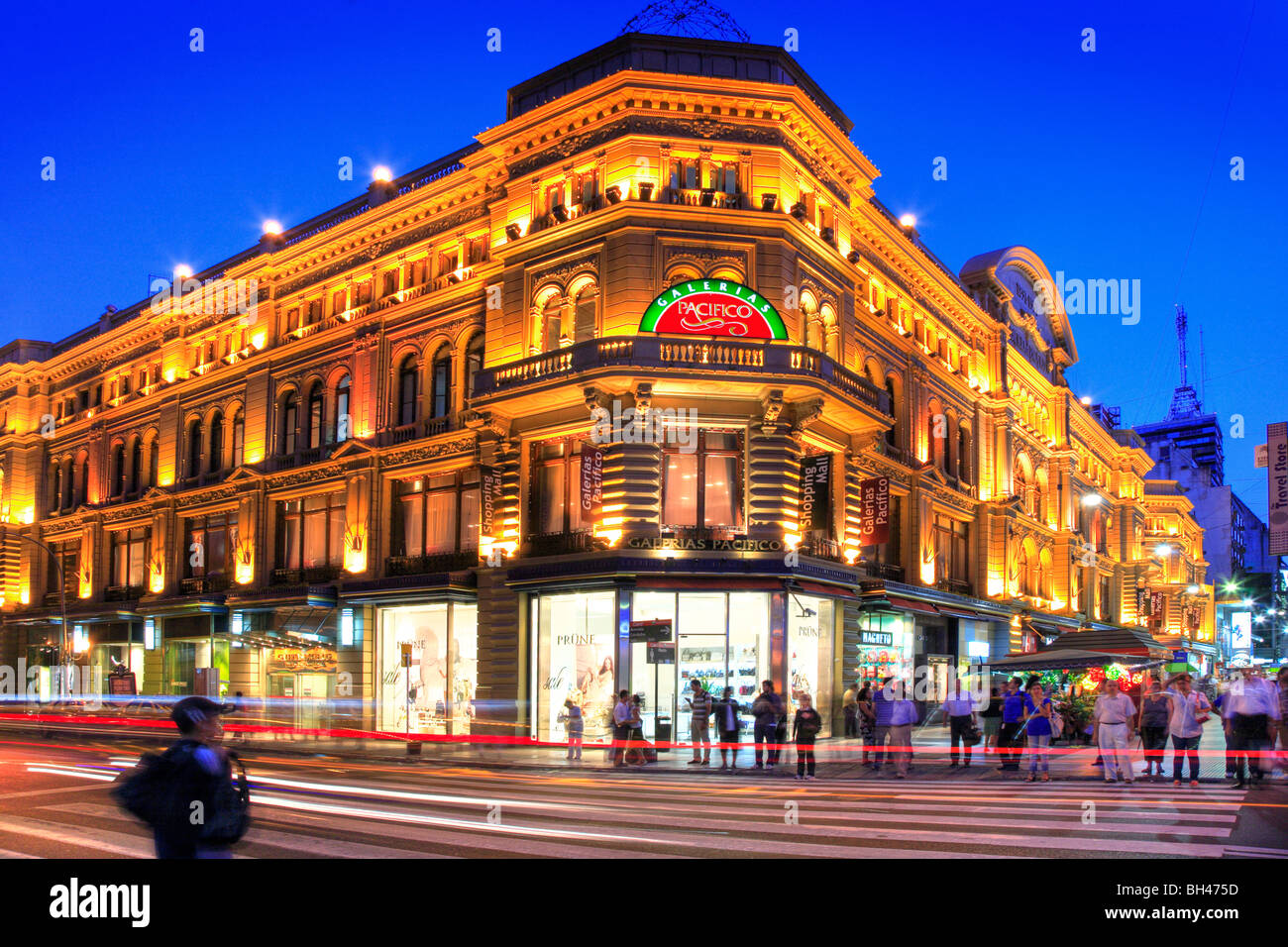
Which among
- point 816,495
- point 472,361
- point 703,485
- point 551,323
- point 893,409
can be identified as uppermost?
point 551,323

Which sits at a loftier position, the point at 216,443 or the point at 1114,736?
the point at 216,443

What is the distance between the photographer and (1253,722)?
18141 millimetres

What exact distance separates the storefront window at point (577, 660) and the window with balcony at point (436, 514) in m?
4.60

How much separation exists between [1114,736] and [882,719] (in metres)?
4.72

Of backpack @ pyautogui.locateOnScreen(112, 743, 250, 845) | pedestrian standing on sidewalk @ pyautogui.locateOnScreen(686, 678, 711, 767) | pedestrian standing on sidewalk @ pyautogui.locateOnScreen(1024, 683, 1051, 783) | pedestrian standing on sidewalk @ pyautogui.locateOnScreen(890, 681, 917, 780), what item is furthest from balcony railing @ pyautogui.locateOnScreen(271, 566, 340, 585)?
backpack @ pyautogui.locateOnScreen(112, 743, 250, 845)

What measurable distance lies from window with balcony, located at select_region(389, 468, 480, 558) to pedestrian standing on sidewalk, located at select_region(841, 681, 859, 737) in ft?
40.2

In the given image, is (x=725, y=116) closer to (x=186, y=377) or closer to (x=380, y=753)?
(x=380, y=753)

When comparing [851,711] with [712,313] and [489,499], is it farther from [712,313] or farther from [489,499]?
[489,499]

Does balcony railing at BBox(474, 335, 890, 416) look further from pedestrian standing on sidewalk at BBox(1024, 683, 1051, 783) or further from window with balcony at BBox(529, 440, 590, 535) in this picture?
pedestrian standing on sidewalk at BBox(1024, 683, 1051, 783)

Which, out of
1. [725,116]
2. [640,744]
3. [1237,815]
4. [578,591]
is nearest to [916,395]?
[725,116]

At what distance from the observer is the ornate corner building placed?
2919cm

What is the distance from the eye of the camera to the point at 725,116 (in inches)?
1213

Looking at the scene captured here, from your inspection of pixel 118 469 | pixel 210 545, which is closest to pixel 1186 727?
pixel 210 545
